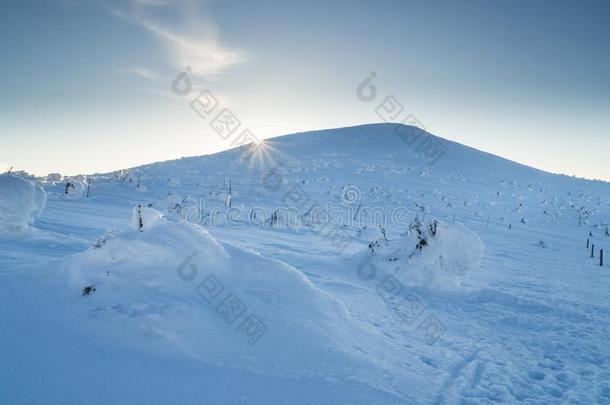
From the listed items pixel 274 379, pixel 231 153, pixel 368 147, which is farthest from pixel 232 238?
pixel 368 147

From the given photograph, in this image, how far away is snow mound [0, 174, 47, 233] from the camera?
6.31 m

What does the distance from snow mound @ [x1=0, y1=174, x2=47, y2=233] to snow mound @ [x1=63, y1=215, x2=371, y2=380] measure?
8.93ft

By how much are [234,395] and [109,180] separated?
22.3m

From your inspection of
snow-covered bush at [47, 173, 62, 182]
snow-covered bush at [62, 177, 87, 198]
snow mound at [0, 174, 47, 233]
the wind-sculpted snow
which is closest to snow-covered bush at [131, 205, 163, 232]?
the wind-sculpted snow

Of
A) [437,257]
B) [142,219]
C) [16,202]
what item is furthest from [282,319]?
[16,202]

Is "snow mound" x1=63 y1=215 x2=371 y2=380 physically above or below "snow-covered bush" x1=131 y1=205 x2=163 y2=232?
below

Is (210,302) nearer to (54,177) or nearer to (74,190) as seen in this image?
(74,190)

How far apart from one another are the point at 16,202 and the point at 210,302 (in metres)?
4.56

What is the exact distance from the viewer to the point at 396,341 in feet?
14.8

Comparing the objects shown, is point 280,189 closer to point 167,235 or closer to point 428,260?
point 428,260

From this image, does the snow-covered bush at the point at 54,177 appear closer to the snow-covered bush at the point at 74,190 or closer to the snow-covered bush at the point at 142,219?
the snow-covered bush at the point at 74,190

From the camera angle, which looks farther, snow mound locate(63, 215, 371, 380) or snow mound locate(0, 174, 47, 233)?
snow mound locate(0, 174, 47, 233)

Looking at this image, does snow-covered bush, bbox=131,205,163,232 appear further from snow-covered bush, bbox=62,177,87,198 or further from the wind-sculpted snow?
snow-covered bush, bbox=62,177,87,198

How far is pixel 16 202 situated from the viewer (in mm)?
6574
